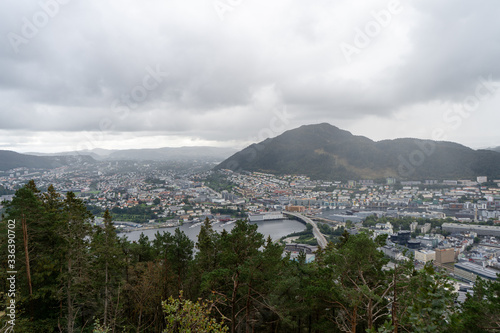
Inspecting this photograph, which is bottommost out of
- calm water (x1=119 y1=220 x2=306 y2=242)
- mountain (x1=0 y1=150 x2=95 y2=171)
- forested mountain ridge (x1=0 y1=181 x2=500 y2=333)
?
calm water (x1=119 y1=220 x2=306 y2=242)

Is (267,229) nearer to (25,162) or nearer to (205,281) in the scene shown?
(205,281)

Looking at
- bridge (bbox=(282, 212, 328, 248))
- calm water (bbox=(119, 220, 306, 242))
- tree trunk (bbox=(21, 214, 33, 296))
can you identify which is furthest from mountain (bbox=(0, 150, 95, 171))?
tree trunk (bbox=(21, 214, 33, 296))

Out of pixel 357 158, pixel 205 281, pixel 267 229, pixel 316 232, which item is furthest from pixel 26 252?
pixel 357 158

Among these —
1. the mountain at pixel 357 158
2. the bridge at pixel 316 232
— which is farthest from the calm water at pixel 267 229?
the mountain at pixel 357 158

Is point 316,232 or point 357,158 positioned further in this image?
point 357,158

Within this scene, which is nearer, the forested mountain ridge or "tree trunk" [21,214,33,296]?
the forested mountain ridge

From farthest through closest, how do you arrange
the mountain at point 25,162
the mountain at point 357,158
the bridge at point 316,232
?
the mountain at point 357,158, the mountain at point 25,162, the bridge at point 316,232

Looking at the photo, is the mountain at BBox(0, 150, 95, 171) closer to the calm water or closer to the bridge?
the calm water

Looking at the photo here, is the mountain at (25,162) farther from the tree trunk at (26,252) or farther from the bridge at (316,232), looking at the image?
the tree trunk at (26,252)
